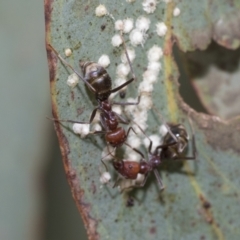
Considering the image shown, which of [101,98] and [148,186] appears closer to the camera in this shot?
[101,98]

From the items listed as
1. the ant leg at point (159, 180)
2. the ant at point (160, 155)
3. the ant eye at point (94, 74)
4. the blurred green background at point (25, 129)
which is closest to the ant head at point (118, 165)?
the ant at point (160, 155)

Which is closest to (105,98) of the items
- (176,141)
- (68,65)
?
(68,65)

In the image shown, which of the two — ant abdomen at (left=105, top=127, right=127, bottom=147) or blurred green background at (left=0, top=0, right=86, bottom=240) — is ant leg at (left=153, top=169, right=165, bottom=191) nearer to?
ant abdomen at (left=105, top=127, right=127, bottom=147)

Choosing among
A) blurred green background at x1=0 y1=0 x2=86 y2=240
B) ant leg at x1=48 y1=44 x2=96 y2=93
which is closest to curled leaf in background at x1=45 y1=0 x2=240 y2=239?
ant leg at x1=48 y1=44 x2=96 y2=93

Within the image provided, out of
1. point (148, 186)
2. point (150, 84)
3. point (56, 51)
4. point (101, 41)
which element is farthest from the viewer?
point (148, 186)

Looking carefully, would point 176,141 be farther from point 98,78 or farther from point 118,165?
point 98,78

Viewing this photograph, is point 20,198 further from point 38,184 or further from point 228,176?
point 228,176

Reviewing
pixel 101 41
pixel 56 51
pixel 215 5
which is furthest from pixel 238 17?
pixel 56 51
